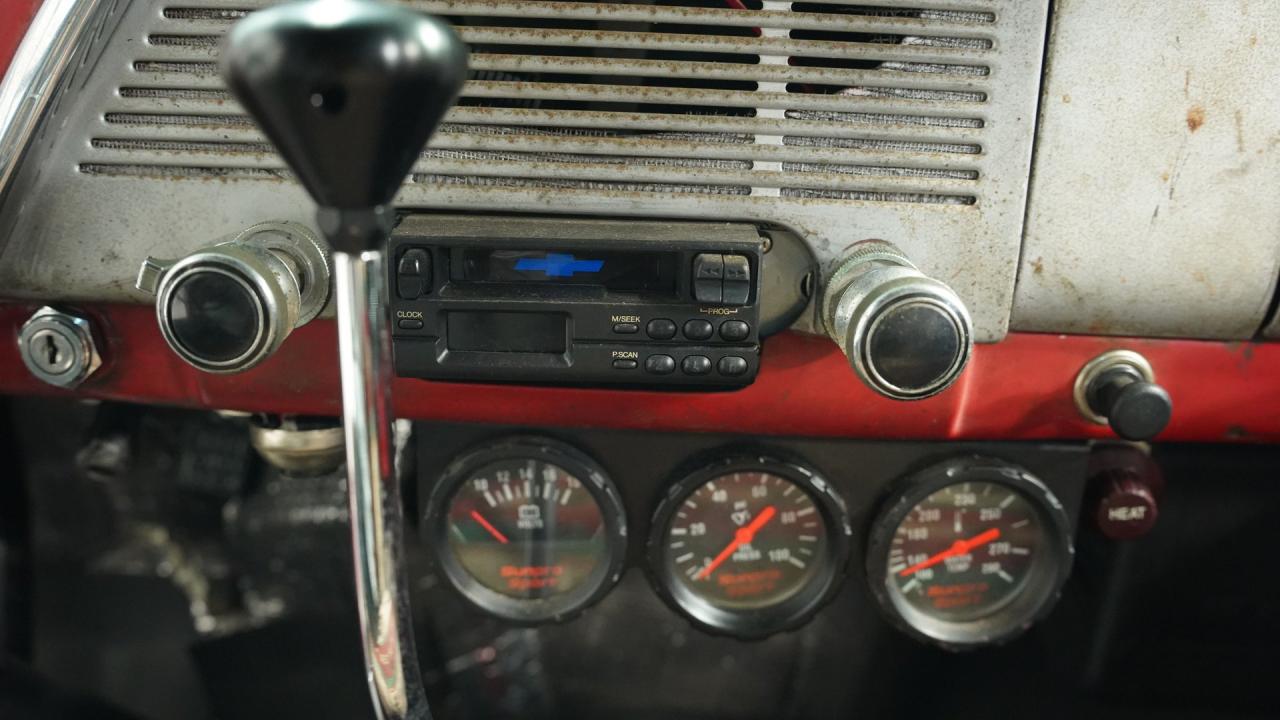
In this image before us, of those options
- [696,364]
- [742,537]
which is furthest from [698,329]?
[742,537]

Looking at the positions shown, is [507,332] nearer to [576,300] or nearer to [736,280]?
[576,300]

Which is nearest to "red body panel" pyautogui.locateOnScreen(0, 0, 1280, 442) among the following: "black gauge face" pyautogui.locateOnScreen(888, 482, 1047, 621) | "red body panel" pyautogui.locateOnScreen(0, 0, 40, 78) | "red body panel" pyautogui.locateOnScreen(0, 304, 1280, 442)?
"red body panel" pyautogui.locateOnScreen(0, 304, 1280, 442)

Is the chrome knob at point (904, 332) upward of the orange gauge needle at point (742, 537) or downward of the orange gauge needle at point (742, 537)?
upward

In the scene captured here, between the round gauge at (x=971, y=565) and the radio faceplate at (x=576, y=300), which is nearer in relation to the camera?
the radio faceplate at (x=576, y=300)

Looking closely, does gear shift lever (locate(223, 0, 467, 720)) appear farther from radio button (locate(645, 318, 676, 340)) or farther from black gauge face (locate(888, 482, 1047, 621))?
black gauge face (locate(888, 482, 1047, 621))

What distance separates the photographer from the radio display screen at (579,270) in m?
0.83

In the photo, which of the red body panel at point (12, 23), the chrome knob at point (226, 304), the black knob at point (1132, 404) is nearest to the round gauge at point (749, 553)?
the black knob at point (1132, 404)

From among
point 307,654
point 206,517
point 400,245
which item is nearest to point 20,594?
point 206,517

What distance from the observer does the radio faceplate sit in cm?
80

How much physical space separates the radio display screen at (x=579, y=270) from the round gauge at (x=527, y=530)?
0.64 feet

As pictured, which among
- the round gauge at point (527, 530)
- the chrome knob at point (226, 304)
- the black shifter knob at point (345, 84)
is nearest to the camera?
the black shifter knob at point (345, 84)

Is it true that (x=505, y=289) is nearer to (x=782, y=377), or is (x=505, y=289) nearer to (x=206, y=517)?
(x=782, y=377)

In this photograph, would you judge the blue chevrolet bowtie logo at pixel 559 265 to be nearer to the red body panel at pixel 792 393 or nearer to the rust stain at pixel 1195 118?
the red body panel at pixel 792 393

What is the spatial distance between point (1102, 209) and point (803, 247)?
0.81ft
